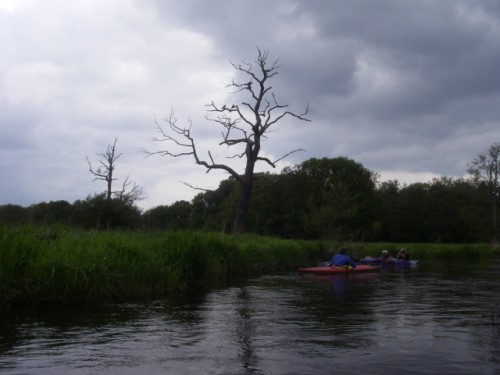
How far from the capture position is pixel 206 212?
66.4 meters

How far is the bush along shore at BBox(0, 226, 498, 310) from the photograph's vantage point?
7.85 metres

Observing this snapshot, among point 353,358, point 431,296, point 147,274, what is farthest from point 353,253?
point 353,358

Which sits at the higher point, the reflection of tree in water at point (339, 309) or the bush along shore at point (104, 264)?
the bush along shore at point (104, 264)

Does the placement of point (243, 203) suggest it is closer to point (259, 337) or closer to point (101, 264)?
point (101, 264)

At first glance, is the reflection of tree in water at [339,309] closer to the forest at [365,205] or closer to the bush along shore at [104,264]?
the bush along shore at [104,264]

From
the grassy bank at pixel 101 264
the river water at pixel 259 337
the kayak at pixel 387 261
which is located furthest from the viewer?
the kayak at pixel 387 261

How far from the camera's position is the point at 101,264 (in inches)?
349

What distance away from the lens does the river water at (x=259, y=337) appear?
5.07 metres

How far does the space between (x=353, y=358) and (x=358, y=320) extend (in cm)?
249

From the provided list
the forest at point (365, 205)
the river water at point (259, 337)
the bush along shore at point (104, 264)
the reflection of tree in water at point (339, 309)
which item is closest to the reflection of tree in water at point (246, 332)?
the river water at point (259, 337)

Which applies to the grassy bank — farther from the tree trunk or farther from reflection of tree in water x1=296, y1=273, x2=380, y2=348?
the tree trunk

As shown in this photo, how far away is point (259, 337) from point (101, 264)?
3664 millimetres

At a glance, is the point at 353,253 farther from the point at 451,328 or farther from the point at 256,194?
the point at 256,194

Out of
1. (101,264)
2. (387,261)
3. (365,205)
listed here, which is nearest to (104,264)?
(101,264)
